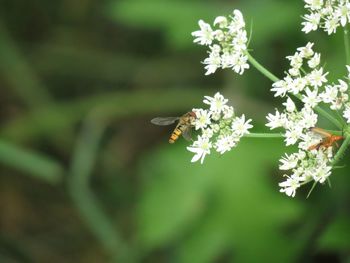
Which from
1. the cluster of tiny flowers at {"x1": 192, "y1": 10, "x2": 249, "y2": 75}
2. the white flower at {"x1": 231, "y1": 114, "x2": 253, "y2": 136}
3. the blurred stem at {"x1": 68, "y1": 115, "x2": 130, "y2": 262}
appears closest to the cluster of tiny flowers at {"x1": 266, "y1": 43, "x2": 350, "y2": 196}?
the white flower at {"x1": 231, "y1": 114, "x2": 253, "y2": 136}

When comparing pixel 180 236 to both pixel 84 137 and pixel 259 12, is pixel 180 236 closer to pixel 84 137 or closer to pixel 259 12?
pixel 84 137

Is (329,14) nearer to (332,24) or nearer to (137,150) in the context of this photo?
(332,24)

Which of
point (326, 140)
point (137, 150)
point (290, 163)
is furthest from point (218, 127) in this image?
point (137, 150)

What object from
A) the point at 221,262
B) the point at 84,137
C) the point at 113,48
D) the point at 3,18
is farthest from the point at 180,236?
the point at 3,18

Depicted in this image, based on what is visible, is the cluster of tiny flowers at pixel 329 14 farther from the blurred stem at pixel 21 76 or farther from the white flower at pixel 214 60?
the blurred stem at pixel 21 76

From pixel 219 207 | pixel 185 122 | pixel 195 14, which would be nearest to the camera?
pixel 185 122

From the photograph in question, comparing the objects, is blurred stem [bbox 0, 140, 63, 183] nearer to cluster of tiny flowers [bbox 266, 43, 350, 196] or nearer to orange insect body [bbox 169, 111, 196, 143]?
orange insect body [bbox 169, 111, 196, 143]
